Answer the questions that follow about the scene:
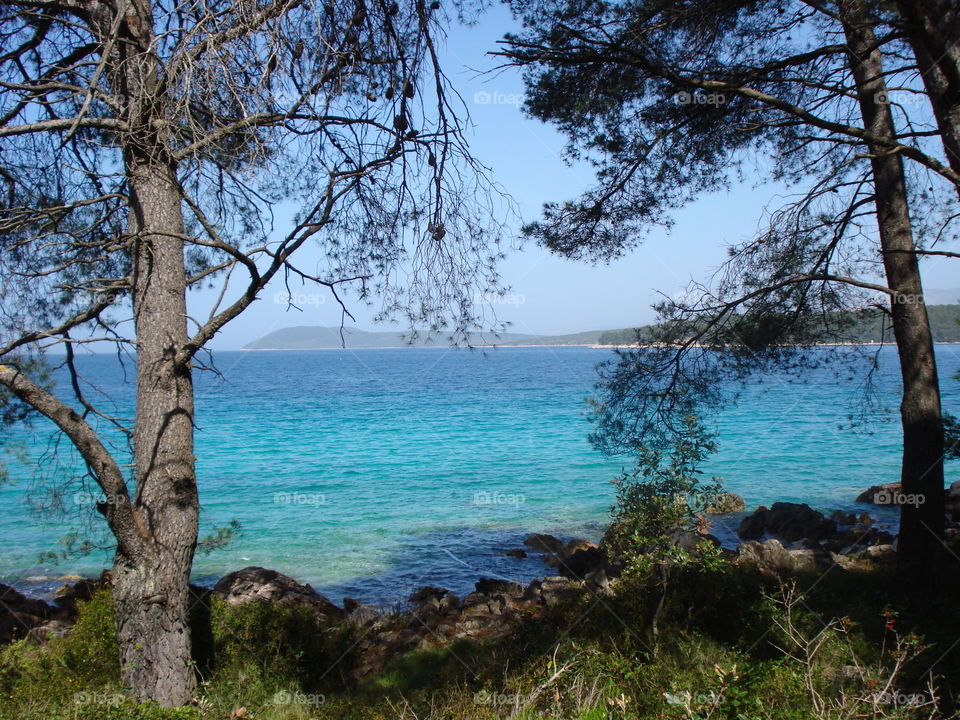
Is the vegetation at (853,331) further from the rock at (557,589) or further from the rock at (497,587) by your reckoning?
the rock at (497,587)

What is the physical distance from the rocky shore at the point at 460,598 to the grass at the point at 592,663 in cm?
56

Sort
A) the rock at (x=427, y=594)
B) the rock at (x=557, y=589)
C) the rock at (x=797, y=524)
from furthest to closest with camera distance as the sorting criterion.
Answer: the rock at (x=797, y=524), the rock at (x=427, y=594), the rock at (x=557, y=589)

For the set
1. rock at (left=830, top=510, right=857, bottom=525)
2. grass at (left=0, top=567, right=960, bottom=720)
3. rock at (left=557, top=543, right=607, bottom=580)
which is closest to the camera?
grass at (left=0, top=567, right=960, bottom=720)

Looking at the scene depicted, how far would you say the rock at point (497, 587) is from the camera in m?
10.2

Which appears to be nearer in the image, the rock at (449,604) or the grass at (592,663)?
the grass at (592,663)

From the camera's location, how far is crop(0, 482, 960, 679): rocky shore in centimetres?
797
